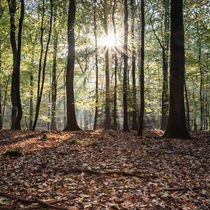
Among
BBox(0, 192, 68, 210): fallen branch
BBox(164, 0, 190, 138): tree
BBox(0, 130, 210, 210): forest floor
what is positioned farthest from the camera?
BBox(164, 0, 190, 138): tree

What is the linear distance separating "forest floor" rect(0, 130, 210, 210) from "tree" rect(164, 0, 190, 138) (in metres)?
1.55

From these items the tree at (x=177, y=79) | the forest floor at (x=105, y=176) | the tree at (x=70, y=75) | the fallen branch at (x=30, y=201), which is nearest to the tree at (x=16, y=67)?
the tree at (x=70, y=75)

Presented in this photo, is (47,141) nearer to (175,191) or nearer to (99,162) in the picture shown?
(99,162)

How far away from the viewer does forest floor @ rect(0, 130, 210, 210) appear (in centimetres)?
366

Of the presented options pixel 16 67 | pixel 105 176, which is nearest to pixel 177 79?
pixel 105 176

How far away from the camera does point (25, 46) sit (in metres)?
16.2

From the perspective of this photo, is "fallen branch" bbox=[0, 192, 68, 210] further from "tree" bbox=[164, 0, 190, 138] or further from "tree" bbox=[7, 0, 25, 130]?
"tree" bbox=[7, 0, 25, 130]

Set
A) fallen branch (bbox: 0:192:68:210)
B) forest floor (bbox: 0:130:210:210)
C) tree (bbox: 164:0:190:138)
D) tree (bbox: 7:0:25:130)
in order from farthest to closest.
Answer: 1. tree (bbox: 7:0:25:130)
2. tree (bbox: 164:0:190:138)
3. forest floor (bbox: 0:130:210:210)
4. fallen branch (bbox: 0:192:68:210)

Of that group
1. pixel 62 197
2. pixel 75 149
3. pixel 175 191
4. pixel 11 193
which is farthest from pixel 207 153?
pixel 11 193

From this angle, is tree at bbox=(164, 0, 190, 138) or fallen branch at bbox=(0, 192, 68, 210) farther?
tree at bbox=(164, 0, 190, 138)

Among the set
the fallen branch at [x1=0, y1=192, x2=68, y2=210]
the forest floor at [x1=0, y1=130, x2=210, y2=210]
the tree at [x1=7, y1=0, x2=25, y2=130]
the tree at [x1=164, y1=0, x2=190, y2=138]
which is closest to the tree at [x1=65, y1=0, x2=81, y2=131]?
the tree at [x1=7, y1=0, x2=25, y2=130]

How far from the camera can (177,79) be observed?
31.7 ft

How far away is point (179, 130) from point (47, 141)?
7.25m

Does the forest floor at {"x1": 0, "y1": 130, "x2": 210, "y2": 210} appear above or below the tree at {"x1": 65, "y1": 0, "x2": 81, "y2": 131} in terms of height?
below
